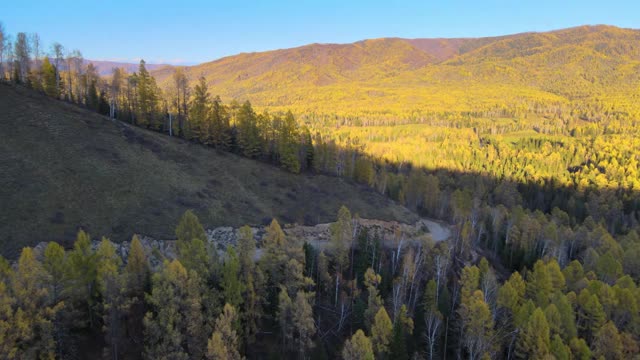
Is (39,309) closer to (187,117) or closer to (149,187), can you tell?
(149,187)

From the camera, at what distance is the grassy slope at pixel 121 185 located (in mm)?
57031

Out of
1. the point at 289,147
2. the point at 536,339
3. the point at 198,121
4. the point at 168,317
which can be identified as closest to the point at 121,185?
the point at 198,121

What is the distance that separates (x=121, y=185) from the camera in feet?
219

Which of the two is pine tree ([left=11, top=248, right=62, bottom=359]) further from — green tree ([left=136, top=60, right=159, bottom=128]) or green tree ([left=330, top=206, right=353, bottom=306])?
green tree ([left=136, top=60, right=159, bottom=128])

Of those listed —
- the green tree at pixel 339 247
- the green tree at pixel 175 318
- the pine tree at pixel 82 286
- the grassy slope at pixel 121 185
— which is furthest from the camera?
the green tree at pixel 339 247

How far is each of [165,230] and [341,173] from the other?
56811 millimetres

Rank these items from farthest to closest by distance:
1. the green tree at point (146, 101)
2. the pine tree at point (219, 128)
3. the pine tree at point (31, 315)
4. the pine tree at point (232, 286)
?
the pine tree at point (219, 128), the green tree at point (146, 101), the pine tree at point (232, 286), the pine tree at point (31, 315)

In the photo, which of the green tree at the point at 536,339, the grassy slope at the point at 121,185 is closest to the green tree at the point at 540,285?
the green tree at the point at 536,339

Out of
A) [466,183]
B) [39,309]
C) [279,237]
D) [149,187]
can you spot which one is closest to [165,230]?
Answer: [149,187]

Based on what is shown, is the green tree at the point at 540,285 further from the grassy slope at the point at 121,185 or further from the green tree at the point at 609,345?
the grassy slope at the point at 121,185

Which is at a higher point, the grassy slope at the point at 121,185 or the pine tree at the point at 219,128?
the pine tree at the point at 219,128

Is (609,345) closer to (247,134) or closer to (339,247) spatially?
(339,247)

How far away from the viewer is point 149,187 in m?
69.8

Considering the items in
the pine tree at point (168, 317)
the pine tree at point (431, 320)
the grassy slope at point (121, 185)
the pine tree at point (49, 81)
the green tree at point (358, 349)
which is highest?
the pine tree at point (49, 81)
